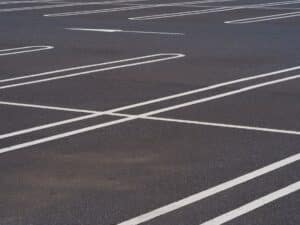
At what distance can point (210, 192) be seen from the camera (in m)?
8.43

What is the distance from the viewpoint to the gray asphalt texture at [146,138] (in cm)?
802

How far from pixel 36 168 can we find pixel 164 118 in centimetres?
278

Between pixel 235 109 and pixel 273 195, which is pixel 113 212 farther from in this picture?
pixel 235 109

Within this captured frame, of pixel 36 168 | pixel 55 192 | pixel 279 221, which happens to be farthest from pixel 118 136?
pixel 279 221

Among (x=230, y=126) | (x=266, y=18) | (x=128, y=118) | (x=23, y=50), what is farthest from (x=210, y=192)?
(x=266, y=18)

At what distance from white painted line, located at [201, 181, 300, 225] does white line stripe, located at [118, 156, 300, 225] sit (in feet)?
1.30

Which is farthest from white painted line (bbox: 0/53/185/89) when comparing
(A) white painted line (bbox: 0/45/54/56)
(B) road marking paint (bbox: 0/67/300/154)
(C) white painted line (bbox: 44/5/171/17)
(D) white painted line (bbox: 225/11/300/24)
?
(C) white painted line (bbox: 44/5/171/17)

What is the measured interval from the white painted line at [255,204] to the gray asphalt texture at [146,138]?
6 cm

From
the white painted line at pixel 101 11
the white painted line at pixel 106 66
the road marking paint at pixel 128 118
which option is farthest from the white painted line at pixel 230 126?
the white painted line at pixel 101 11

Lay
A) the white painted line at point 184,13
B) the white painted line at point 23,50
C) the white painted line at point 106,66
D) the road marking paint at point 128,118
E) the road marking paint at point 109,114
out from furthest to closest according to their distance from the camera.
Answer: the white painted line at point 184,13 → the white painted line at point 23,50 → the white painted line at point 106,66 → the road marking paint at point 109,114 → the road marking paint at point 128,118

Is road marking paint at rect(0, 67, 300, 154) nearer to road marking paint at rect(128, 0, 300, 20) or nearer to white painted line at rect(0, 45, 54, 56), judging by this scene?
white painted line at rect(0, 45, 54, 56)

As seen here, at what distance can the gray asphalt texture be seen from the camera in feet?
26.3

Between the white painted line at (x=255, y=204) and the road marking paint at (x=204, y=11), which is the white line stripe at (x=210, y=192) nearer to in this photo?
the white painted line at (x=255, y=204)

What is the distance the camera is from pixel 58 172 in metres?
9.15
